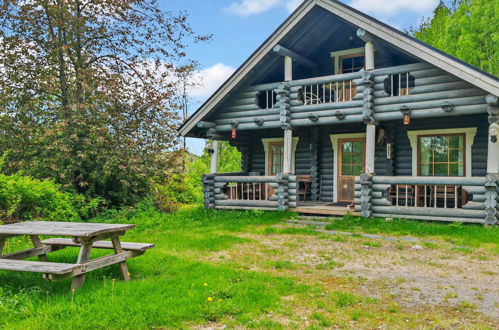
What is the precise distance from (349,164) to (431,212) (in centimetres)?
388

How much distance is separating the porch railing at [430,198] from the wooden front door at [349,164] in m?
2.05

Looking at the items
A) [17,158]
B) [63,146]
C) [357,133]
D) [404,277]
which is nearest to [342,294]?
[404,277]

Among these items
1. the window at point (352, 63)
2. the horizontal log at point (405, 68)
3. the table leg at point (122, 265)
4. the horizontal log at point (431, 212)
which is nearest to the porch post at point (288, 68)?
the window at point (352, 63)

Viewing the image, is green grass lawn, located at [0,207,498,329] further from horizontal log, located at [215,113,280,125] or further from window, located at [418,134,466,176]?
window, located at [418,134,466,176]

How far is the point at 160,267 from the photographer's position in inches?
234

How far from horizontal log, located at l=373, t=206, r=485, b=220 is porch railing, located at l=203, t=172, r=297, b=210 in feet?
8.54

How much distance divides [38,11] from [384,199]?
1190 cm

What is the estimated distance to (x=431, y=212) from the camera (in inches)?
378

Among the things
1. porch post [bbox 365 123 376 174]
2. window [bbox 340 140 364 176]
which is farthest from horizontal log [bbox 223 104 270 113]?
porch post [bbox 365 123 376 174]

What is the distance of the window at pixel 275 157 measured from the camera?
1465cm

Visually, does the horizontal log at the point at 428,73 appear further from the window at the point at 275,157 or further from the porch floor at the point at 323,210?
the window at the point at 275,157

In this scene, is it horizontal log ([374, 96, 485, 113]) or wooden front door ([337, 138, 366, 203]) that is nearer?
horizontal log ([374, 96, 485, 113])

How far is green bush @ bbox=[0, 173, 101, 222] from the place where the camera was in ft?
30.9

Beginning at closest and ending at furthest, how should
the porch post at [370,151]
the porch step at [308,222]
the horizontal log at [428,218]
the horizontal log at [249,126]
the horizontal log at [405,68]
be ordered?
the horizontal log at [428,218], the horizontal log at [405,68], the porch step at [308,222], the porch post at [370,151], the horizontal log at [249,126]
